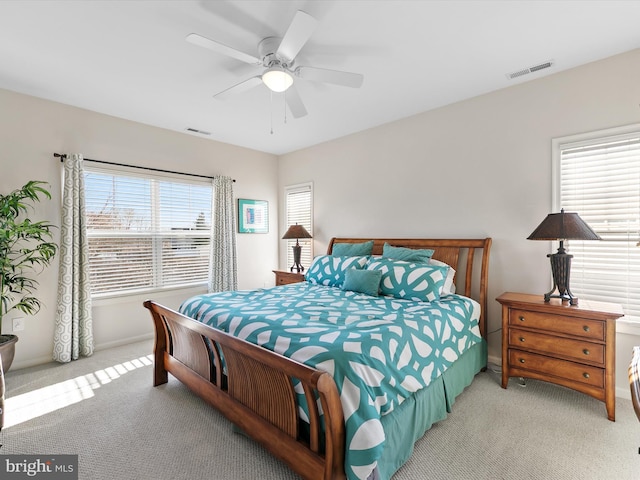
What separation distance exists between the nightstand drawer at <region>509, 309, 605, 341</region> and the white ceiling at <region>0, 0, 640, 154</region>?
6.80 feet

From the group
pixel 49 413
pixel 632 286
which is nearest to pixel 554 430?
pixel 632 286

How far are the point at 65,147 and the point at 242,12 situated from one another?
270 centimetres

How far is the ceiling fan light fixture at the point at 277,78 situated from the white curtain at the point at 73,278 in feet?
8.16

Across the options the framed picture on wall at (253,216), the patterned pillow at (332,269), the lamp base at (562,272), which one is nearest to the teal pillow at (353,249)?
the patterned pillow at (332,269)

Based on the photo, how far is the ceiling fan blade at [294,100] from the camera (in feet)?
8.20

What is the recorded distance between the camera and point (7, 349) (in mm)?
2746

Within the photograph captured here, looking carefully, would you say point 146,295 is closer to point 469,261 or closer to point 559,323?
point 469,261

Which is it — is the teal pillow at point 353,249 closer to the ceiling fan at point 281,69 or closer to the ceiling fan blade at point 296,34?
the ceiling fan at point 281,69

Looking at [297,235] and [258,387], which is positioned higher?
[297,235]

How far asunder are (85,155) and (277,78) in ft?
8.73

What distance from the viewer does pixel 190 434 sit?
6.81 ft

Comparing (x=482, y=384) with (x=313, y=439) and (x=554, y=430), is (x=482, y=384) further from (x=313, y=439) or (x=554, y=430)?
(x=313, y=439)

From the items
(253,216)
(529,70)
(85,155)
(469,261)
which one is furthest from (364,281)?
(85,155)

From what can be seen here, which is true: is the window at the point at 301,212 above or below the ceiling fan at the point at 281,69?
below
